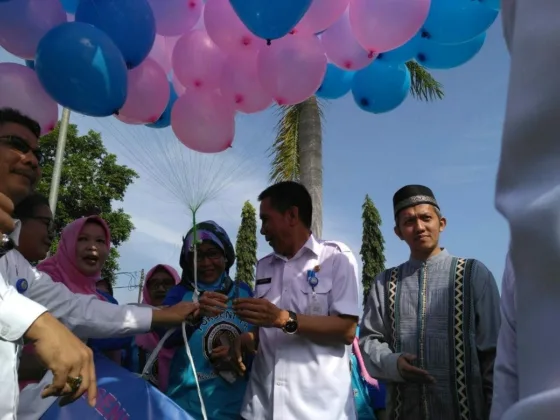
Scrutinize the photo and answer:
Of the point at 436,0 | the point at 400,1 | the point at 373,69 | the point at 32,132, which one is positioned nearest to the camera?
the point at 32,132

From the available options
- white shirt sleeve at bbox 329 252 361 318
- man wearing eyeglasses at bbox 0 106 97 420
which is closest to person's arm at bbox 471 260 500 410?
white shirt sleeve at bbox 329 252 361 318

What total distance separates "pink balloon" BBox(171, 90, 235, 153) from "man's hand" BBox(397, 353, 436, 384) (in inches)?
62.5

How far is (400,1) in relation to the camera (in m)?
2.58

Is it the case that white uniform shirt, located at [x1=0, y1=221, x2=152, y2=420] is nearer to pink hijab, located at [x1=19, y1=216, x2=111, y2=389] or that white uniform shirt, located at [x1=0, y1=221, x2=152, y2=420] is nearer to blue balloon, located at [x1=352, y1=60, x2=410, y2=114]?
pink hijab, located at [x1=19, y1=216, x2=111, y2=389]

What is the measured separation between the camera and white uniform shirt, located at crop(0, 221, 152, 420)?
4.11 feet

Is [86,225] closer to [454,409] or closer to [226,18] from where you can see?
[226,18]

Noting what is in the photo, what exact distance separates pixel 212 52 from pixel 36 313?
2053mm

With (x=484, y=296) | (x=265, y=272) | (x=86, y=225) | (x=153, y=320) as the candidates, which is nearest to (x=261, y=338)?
(x=265, y=272)

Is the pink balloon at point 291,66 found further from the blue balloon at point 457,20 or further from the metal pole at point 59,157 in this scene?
the metal pole at point 59,157

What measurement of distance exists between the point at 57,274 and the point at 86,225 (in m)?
0.34

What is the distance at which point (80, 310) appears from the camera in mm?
1958

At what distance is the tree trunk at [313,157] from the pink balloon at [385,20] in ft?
12.8

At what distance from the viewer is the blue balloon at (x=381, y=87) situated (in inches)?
125

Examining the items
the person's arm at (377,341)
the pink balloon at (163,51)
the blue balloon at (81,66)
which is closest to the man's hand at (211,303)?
the person's arm at (377,341)
